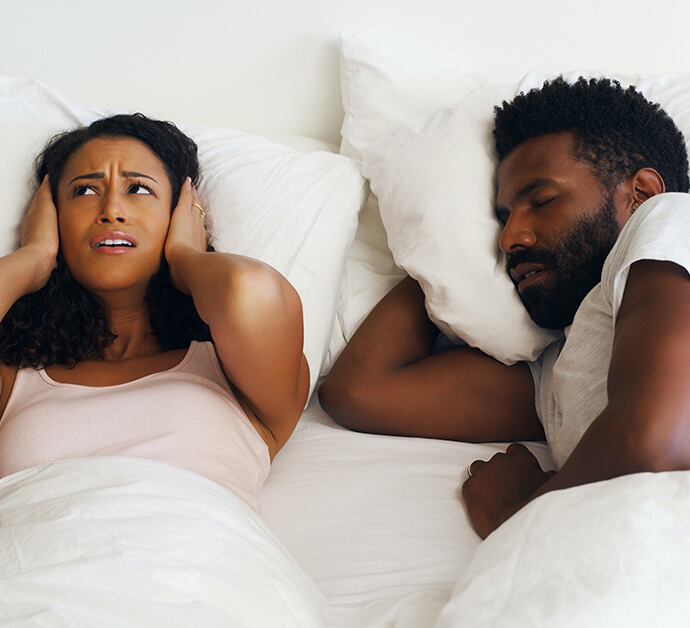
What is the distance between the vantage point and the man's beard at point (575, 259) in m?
1.21

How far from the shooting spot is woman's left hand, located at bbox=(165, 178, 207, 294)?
122 cm

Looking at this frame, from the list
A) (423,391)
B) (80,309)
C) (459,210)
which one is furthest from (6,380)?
(459,210)

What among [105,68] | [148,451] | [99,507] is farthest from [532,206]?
[105,68]

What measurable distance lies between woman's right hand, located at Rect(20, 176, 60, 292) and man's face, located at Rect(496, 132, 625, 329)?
734 mm

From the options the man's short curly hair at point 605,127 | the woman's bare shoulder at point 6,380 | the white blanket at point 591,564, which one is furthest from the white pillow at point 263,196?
the white blanket at point 591,564

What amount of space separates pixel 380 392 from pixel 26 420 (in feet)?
1.82

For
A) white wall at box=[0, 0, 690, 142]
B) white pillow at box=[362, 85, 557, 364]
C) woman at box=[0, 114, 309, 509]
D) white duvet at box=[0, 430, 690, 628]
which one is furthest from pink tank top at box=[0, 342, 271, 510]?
white wall at box=[0, 0, 690, 142]

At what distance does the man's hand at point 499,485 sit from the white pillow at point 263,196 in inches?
14.0

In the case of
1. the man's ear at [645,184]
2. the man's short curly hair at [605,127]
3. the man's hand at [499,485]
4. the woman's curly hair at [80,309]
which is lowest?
the man's hand at [499,485]

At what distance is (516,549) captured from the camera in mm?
749

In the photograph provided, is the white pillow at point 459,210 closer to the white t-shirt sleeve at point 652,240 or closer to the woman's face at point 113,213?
the white t-shirt sleeve at point 652,240

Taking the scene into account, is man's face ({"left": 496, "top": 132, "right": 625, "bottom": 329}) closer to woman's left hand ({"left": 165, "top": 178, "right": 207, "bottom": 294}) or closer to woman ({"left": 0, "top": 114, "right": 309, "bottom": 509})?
woman ({"left": 0, "top": 114, "right": 309, "bottom": 509})

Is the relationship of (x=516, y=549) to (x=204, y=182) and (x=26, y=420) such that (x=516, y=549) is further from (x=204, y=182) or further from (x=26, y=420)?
(x=204, y=182)

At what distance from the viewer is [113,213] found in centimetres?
117
